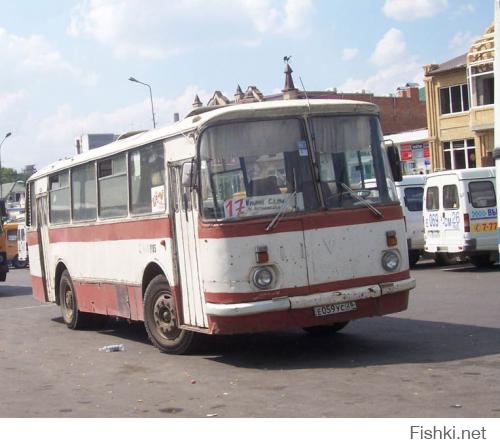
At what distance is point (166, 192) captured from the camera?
1066cm

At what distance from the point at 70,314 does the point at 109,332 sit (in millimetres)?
1040

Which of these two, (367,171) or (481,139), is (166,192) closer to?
(367,171)

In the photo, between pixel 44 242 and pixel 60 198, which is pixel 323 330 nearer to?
pixel 60 198

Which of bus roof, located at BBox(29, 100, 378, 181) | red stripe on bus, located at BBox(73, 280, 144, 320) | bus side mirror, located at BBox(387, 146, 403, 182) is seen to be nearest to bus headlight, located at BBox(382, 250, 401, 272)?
bus side mirror, located at BBox(387, 146, 403, 182)

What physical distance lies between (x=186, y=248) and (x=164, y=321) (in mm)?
1369

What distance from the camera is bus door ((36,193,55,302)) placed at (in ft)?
52.3

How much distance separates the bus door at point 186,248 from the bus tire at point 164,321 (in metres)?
0.41

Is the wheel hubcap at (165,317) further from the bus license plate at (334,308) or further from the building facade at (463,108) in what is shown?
the building facade at (463,108)

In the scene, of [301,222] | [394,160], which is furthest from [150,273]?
[394,160]

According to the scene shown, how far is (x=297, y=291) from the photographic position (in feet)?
31.2

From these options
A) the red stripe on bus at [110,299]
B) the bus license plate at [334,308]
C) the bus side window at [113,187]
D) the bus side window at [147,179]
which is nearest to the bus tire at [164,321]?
the red stripe on bus at [110,299]

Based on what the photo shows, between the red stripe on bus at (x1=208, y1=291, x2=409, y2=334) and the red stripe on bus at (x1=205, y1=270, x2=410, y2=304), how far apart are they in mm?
187
